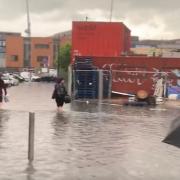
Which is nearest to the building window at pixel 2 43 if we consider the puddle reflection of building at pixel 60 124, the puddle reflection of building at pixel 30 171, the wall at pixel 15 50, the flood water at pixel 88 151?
the wall at pixel 15 50

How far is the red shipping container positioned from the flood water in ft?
80.4

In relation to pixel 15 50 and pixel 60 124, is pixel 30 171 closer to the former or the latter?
pixel 60 124

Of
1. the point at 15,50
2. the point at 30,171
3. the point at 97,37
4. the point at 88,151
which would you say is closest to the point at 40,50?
the point at 15,50

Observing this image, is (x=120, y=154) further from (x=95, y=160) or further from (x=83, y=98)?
(x=83, y=98)

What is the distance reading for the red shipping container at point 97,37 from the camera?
143 ft

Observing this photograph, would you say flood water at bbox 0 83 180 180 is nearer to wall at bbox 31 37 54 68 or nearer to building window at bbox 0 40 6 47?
building window at bbox 0 40 6 47

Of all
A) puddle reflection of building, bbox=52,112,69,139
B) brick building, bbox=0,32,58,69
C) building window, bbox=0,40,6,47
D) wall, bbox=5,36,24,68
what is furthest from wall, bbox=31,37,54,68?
puddle reflection of building, bbox=52,112,69,139

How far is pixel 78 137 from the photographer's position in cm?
1454

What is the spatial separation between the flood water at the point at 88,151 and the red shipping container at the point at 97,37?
24497mm

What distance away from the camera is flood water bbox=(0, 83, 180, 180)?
9.70 m

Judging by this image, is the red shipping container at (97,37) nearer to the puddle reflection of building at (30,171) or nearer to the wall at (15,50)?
the puddle reflection of building at (30,171)

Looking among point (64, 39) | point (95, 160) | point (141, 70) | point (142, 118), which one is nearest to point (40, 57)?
point (64, 39)

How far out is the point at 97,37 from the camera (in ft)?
146

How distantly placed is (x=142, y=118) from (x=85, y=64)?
14.8 metres
